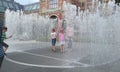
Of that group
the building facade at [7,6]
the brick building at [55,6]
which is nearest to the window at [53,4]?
the brick building at [55,6]

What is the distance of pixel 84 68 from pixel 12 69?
9.21 ft

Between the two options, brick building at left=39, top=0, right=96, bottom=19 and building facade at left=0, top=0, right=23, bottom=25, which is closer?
brick building at left=39, top=0, right=96, bottom=19

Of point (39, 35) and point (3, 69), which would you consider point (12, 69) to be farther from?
point (39, 35)

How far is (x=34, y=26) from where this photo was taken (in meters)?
26.3

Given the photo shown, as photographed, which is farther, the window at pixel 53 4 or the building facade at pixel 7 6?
the building facade at pixel 7 6

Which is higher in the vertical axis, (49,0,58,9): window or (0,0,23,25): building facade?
(49,0,58,9): window

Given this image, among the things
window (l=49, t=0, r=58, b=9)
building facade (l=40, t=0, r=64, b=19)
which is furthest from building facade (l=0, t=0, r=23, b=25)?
window (l=49, t=0, r=58, b=9)

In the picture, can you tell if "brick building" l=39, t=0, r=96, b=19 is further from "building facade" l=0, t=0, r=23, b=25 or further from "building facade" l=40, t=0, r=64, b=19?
"building facade" l=0, t=0, r=23, b=25

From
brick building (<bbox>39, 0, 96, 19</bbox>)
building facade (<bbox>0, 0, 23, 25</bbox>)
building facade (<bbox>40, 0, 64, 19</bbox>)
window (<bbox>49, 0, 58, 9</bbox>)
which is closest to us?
brick building (<bbox>39, 0, 96, 19</bbox>)

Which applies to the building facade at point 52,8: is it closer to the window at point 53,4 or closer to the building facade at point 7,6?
the window at point 53,4

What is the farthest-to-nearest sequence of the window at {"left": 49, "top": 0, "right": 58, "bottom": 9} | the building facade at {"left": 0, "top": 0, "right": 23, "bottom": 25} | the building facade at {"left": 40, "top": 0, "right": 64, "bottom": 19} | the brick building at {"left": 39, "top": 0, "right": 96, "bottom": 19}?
1. the building facade at {"left": 0, "top": 0, "right": 23, "bottom": 25}
2. the window at {"left": 49, "top": 0, "right": 58, "bottom": 9}
3. the building facade at {"left": 40, "top": 0, "right": 64, "bottom": 19}
4. the brick building at {"left": 39, "top": 0, "right": 96, "bottom": 19}

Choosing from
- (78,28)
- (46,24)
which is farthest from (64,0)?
(78,28)

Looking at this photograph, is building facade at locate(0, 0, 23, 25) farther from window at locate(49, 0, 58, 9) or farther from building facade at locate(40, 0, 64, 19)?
window at locate(49, 0, 58, 9)

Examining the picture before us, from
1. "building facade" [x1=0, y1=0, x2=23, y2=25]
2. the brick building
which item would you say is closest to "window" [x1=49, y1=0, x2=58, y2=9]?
the brick building
